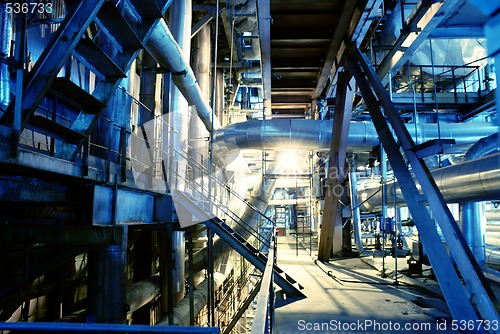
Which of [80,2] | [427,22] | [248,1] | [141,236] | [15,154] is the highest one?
[248,1]

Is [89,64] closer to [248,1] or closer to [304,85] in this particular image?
[304,85]

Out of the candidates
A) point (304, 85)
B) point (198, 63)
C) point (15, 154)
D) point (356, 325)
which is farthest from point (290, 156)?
point (15, 154)

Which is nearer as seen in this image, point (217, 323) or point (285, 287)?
point (285, 287)

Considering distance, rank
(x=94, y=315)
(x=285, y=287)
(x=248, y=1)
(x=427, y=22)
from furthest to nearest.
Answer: (x=248, y=1) → (x=285, y=287) → (x=427, y=22) → (x=94, y=315)

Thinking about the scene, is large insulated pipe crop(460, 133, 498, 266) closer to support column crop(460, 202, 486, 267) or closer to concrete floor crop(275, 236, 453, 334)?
support column crop(460, 202, 486, 267)

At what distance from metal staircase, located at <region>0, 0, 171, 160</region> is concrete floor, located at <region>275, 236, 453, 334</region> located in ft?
9.92

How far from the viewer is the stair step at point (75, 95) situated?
2684 mm

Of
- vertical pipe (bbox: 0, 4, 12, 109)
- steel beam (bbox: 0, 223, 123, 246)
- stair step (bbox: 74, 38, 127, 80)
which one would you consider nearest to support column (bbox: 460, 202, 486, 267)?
steel beam (bbox: 0, 223, 123, 246)

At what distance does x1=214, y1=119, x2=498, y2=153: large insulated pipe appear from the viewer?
25.9 ft

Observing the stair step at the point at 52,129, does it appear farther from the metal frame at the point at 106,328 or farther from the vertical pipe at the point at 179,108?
the vertical pipe at the point at 179,108

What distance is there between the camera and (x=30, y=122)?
2.53m

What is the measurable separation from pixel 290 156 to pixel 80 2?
374 inches
